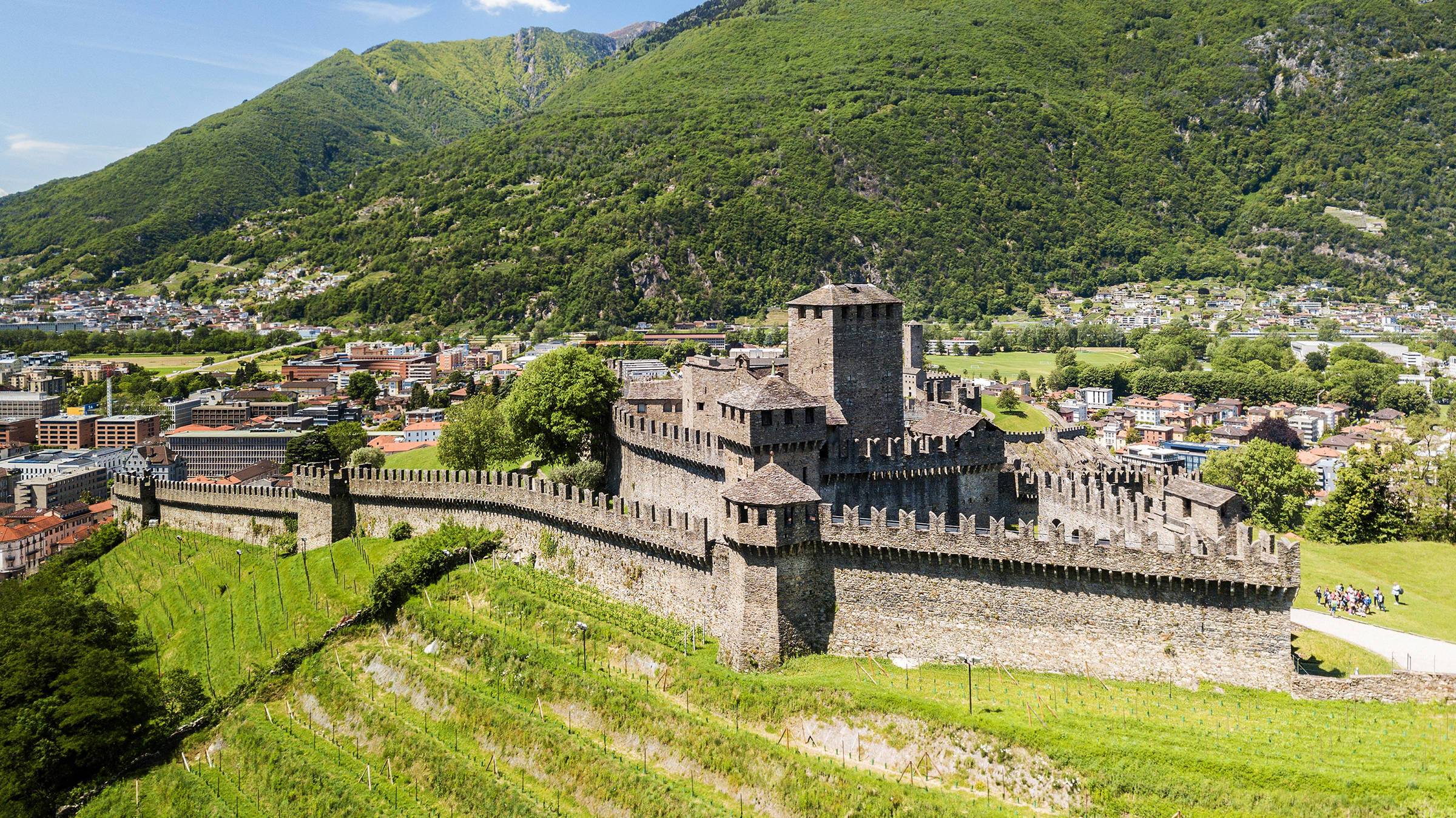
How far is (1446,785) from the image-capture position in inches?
914

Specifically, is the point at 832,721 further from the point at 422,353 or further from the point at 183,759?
the point at 422,353

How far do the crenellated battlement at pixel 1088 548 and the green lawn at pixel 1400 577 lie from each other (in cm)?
1130

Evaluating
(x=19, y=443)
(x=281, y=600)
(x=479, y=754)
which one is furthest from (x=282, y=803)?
(x=19, y=443)

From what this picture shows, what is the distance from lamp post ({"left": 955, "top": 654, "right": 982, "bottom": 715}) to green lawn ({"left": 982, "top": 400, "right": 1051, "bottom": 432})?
45328mm

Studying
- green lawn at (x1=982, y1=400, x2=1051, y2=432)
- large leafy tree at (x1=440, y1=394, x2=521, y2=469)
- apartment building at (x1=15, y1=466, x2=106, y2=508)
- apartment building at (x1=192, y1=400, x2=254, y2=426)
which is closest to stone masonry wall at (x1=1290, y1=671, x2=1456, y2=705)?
large leafy tree at (x1=440, y1=394, x2=521, y2=469)

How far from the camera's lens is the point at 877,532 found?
102ft

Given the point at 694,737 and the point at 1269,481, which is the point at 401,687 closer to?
the point at 694,737

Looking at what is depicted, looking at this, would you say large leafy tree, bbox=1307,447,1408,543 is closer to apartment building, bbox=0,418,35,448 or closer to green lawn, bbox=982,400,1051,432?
green lawn, bbox=982,400,1051,432

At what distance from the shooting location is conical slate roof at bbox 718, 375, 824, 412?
34719 millimetres

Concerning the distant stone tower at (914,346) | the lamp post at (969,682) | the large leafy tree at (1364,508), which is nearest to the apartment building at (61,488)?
the distant stone tower at (914,346)

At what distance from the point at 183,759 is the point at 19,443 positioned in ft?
500

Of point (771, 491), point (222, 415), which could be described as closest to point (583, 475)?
point (771, 491)

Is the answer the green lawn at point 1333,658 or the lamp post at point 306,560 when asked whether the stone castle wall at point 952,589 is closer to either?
the green lawn at point 1333,658

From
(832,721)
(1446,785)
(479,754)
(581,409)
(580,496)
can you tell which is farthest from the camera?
(581,409)
